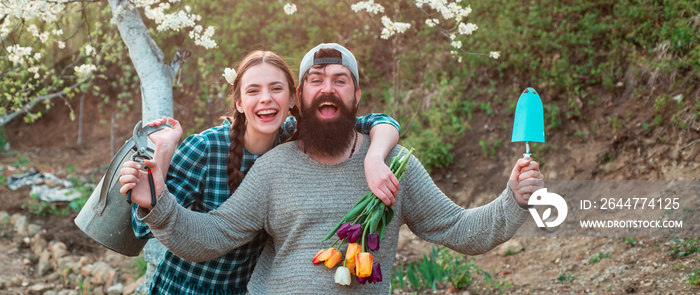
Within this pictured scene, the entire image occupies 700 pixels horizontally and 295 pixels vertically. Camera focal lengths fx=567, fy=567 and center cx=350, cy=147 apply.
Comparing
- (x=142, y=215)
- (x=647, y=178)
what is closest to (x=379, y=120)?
(x=142, y=215)

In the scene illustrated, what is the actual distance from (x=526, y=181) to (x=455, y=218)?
0.38 meters

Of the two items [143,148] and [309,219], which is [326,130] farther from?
[143,148]

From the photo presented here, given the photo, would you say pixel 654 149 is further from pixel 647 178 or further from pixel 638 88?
pixel 638 88

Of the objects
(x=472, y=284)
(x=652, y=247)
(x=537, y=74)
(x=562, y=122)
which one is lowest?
(x=472, y=284)

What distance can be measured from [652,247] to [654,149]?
3.17ft

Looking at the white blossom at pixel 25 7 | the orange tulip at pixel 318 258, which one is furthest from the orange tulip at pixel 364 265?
the white blossom at pixel 25 7

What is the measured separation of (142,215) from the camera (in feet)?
6.60

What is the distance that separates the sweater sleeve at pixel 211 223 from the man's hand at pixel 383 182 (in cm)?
45

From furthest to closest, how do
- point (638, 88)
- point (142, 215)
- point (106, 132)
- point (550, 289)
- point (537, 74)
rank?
1. point (106, 132)
2. point (537, 74)
3. point (638, 88)
4. point (550, 289)
5. point (142, 215)

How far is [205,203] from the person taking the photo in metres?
2.39

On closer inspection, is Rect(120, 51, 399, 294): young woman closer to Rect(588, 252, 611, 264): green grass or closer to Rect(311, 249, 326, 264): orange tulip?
Rect(311, 249, 326, 264): orange tulip

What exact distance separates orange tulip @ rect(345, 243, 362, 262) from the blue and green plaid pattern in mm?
529

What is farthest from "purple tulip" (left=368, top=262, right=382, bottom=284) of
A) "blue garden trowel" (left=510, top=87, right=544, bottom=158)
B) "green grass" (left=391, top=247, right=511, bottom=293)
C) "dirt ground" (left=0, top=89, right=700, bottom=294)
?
"dirt ground" (left=0, top=89, right=700, bottom=294)

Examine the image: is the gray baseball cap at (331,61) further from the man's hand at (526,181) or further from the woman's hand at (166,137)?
the man's hand at (526,181)
